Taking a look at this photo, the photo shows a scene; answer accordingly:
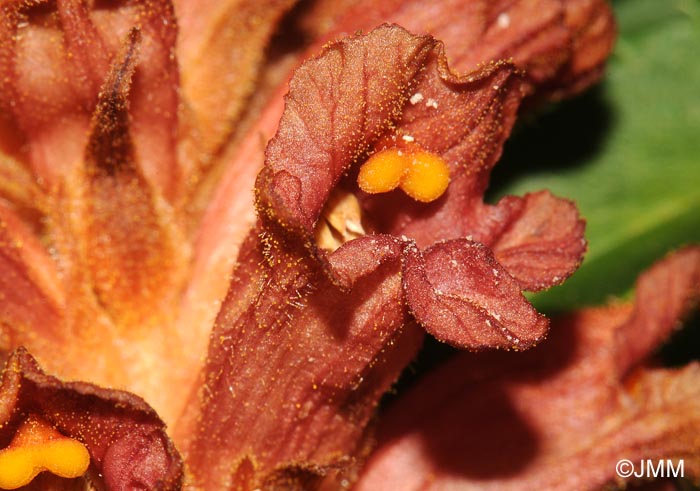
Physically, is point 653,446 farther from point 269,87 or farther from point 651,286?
point 269,87

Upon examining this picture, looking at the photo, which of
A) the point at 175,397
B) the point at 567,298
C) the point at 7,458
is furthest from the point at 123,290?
the point at 567,298

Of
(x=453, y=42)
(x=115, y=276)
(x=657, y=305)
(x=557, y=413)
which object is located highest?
(x=453, y=42)

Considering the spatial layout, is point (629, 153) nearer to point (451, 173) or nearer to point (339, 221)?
point (451, 173)

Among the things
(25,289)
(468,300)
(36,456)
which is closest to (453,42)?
(468,300)

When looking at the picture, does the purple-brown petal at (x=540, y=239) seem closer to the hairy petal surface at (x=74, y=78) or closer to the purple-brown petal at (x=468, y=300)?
the purple-brown petal at (x=468, y=300)

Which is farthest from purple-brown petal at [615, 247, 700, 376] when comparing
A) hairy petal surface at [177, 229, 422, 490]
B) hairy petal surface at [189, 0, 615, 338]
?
hairy petal surface at [177, 229, 422, 490]

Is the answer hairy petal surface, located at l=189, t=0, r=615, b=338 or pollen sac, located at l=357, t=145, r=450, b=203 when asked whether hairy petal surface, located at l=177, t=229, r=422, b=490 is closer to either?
pollen sac, located at l=357, t=145, r=450, b=203
